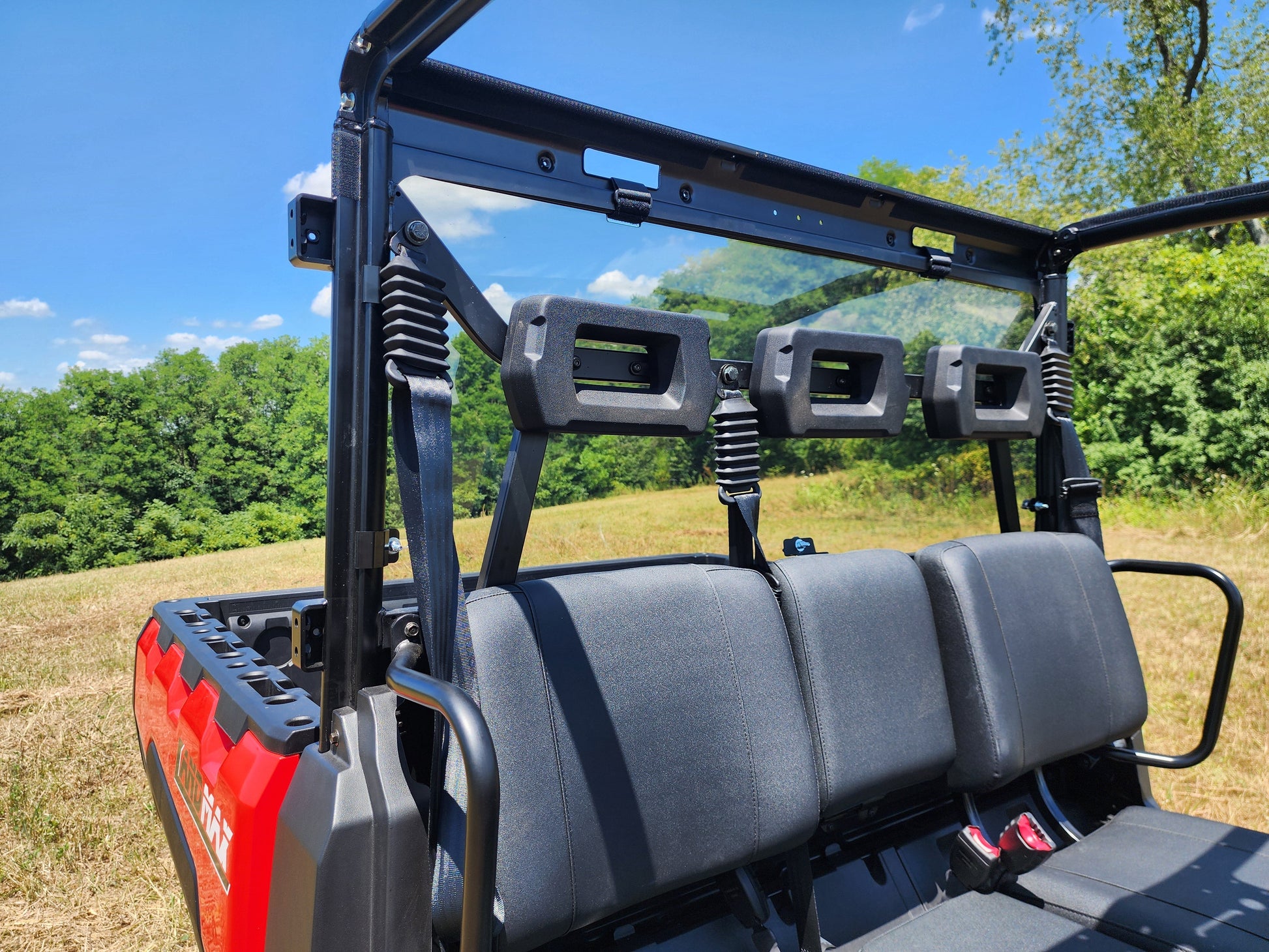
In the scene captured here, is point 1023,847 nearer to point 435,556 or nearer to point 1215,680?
point 1215,680

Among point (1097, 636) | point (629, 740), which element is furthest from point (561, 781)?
point (1097, 636)

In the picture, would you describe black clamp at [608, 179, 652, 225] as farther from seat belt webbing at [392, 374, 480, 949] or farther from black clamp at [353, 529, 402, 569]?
black clamp at [353, 529, 402, 569]

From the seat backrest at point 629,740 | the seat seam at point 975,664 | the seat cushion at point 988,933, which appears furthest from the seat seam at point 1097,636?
the seat backrest at point 629,740

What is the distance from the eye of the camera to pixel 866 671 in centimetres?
154

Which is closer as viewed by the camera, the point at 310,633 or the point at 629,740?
the point at 310,633

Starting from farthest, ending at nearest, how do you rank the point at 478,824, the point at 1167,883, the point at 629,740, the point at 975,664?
1. the point at 975,664
2. the point at 1167,883
3. the point at 629,740
4. the point at 478,824

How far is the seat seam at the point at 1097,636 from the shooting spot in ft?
6.32

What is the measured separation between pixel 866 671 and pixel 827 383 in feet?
1.99

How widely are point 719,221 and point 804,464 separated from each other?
0.61m

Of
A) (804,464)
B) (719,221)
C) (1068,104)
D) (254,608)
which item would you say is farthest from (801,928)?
(1068,104)

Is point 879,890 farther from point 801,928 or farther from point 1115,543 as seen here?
point 1115,543

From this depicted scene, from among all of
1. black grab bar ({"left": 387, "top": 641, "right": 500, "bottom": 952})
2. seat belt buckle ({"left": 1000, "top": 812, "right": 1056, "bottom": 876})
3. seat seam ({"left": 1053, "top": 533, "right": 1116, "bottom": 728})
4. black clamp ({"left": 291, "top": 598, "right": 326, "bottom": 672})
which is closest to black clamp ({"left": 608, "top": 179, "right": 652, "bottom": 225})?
black clamp ({"left": 291, "top": 598, "right": 326, "bottom": 672})

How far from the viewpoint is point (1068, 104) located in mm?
7387

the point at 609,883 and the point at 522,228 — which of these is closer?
the point at 609,883
